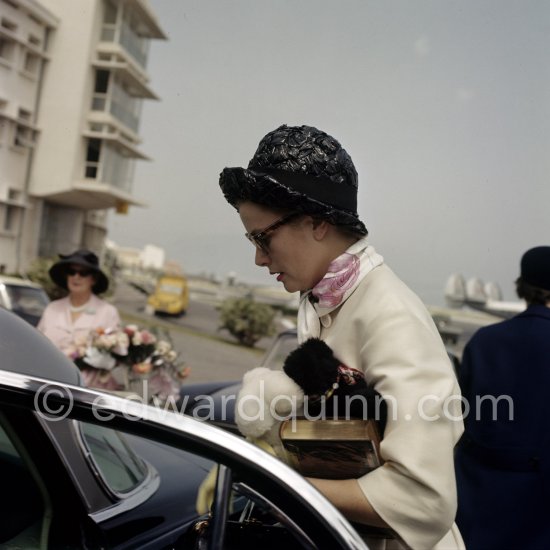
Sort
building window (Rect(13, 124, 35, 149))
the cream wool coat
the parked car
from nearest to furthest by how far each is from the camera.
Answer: the cream wool coat, the parked car, building window (Rect(13, 124, 35, 149))

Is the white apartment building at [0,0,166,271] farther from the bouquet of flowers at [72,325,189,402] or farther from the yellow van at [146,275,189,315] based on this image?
the bouquet of flowers at [72,325,189,402]

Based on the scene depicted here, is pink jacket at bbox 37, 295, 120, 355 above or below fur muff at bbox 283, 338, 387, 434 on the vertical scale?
below

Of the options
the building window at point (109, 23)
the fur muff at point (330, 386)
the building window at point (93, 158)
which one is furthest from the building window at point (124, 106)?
the fur muff at point (330, 386)

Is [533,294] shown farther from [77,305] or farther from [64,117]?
[64,117]

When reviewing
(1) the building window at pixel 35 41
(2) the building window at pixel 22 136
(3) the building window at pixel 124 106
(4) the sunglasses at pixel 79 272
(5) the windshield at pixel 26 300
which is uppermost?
(1) the building window at pixel 35 41

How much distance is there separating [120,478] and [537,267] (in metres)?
2.02

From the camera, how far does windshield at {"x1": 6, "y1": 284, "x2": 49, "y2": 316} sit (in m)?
9.95

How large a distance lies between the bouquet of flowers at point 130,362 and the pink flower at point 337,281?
3.25 m

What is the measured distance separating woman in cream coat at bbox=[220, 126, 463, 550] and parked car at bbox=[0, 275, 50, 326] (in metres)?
9.01

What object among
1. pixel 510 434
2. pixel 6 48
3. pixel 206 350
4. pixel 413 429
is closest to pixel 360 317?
pixel 413 429

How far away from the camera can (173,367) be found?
16.0ft

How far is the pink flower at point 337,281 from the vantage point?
1406 millimetres

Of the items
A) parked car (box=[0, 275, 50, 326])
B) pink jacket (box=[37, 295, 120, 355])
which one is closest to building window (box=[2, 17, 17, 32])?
parked car (box=[0, 275, 50, 326])

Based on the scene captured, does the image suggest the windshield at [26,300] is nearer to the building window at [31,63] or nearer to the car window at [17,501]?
the car window at [17,501]
